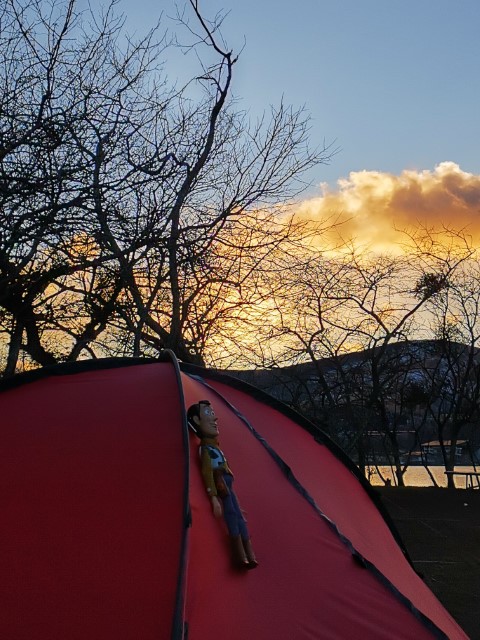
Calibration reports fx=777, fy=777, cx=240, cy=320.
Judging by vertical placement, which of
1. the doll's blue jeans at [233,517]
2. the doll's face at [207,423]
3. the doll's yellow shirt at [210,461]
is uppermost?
the doll's face at [207,423]

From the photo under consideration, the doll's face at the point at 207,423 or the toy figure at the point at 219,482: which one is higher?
the doll's face at the point at 207,423

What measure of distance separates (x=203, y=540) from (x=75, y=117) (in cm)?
459

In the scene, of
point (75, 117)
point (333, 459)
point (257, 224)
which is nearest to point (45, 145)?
point (75, 117)

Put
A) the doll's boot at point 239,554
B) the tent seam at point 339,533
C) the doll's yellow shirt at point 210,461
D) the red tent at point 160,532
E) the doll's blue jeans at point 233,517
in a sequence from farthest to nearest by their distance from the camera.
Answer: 1. the tent seam at point 339,533
2. the doll's yellow shirt at point 210,461
3. the doll's blue jeans at point 233,517
4. the doll's boot at point 239,554
5. the red tent at point 160,532

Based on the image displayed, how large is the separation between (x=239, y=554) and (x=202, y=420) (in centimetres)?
92

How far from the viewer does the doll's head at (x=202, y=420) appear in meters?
5.05

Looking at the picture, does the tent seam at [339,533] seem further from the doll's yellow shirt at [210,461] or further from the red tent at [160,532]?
the doll's yellow shirt at [210,461]

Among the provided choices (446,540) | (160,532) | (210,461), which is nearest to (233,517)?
(210,461)

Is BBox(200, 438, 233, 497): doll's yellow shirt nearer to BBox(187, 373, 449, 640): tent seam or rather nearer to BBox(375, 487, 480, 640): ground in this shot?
BBox(187, 373, 449, 640): tent seam

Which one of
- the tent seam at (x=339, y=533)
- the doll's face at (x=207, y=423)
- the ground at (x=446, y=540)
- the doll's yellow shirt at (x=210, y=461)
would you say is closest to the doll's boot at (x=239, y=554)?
the doll's yellow shirt at (x=210, y=461)

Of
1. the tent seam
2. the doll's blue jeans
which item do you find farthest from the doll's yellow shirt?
the tent seam

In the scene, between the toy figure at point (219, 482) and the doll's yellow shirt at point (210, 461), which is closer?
the toy figure at point (219, 482)

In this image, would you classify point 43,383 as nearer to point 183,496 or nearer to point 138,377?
point 138,377

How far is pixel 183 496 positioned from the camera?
4516mm
